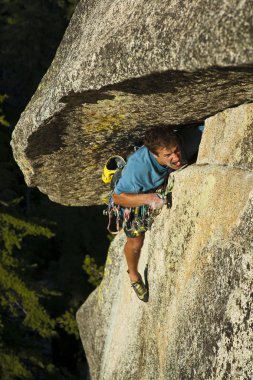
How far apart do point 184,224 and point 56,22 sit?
1207 inches

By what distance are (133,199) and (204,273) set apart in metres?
1.33

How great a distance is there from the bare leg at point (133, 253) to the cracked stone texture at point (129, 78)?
0.99 metres

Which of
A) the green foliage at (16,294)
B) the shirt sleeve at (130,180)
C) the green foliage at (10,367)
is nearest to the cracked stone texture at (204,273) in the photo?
the shirt sleeve at (130,180)

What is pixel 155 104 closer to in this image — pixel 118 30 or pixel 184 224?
pixel 118 30

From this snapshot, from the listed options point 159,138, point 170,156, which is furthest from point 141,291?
point 159,138

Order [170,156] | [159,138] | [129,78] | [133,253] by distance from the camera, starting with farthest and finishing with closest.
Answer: [133,253], [170,156], [159,138], [129,78]

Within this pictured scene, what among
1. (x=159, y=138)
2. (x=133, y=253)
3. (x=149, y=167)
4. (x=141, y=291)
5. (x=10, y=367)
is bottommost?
(x=10, y=367)

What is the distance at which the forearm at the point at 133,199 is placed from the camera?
6754mm

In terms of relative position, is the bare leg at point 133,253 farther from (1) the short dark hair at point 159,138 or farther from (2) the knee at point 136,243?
(1) the short dark hair at point 159,138

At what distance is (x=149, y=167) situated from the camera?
675cm

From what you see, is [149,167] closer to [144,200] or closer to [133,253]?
[144,200]

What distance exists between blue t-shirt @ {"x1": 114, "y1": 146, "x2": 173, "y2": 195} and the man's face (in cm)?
12

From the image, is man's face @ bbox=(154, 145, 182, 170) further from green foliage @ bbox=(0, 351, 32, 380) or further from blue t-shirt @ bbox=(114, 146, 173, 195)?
green foliage @ bbox=(0, 351, 32, 380)

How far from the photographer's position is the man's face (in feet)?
21.4
